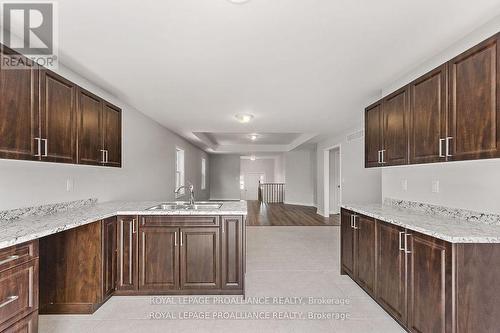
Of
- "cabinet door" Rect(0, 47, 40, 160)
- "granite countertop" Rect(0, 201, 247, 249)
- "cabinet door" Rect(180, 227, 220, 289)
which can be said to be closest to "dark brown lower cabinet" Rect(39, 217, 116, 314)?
"granite countertop" Rect(0, 201, 247, 249)

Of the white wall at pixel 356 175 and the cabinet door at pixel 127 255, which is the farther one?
the white wall at pixel 356 175

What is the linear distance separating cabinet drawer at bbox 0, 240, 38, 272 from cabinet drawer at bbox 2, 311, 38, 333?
36 centimetres

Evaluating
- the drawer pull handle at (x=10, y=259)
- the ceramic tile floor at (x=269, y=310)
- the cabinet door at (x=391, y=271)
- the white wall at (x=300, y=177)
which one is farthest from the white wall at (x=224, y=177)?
the drawer pull handle at (x=10, y=259)

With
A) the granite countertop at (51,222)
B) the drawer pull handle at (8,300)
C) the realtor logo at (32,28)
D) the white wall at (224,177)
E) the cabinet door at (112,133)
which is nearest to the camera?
the drawer pull handle at (8,300)

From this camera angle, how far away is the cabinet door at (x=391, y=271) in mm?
2281

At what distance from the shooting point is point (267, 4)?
1723 mm

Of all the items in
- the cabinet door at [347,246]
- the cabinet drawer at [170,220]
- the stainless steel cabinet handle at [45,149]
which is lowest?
the cabinet door at [347,246]

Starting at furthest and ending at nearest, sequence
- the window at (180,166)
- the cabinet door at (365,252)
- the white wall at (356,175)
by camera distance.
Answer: the window at (180,166)
the white wall at (356,175)
the cabinet door at (365,252)

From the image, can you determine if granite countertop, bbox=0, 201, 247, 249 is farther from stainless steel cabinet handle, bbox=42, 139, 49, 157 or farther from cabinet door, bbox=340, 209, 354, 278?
cabinet door, bbox=340, 209, 354, 278

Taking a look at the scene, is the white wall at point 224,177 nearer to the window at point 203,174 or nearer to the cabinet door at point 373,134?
the window at point 203,174

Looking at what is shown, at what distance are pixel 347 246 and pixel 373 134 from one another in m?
1.49

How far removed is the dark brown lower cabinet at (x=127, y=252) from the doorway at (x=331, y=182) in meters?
6.44

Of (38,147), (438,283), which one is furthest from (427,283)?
(38,147)

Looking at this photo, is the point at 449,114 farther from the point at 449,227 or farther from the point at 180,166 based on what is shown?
the point at 180,166
